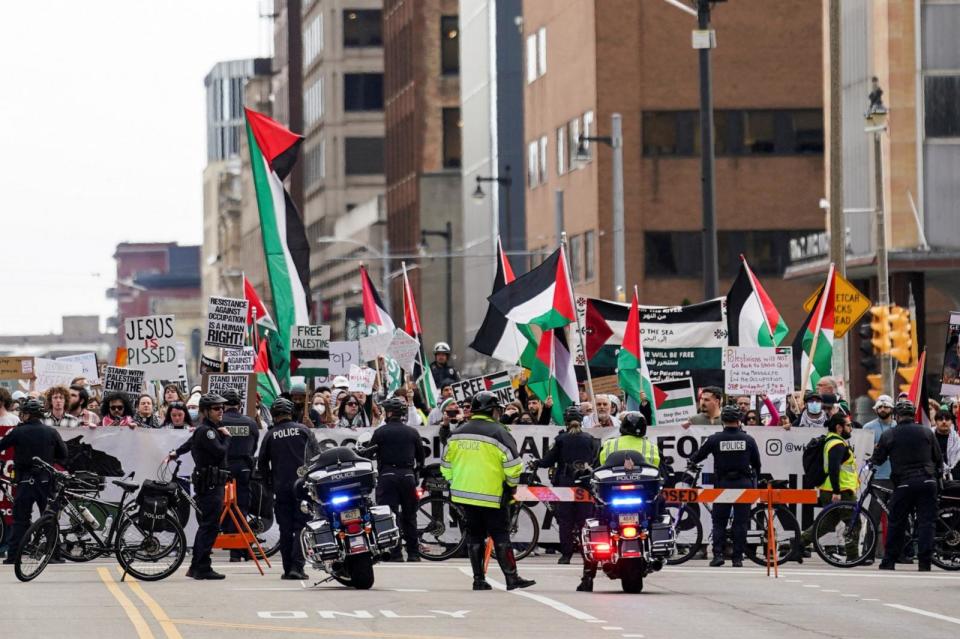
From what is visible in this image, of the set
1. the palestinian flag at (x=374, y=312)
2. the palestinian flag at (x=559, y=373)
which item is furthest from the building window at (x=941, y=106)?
the palestinian flag at (x=559, y=373)

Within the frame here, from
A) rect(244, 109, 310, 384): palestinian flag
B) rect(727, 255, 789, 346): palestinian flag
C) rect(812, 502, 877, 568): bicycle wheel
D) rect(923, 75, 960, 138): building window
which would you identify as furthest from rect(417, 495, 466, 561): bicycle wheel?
rect(923, 75, 960, 138): building window

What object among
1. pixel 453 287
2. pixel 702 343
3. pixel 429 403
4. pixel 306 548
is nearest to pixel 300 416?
pixel 429 403

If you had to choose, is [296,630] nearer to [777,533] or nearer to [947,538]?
[777,533]

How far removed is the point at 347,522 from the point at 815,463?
6.77 m

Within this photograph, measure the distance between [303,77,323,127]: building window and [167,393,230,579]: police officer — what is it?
10809 cm

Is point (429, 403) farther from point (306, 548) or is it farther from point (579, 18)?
point (579, 18)

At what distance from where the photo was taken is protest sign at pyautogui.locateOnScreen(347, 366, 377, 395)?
3147cm

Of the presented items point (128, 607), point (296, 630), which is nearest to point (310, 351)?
point (128, 607)

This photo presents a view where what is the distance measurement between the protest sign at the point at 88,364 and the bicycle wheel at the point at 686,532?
11.5 m

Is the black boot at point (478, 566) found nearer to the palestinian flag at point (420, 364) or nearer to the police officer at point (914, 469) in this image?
the police officer at point (914, 469)

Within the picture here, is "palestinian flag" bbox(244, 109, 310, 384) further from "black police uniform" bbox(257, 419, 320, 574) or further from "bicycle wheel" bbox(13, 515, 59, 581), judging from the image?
"bicycle wheel" bbox(13, 515, 59, 581)

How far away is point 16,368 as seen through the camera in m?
34.5

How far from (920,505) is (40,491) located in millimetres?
9120

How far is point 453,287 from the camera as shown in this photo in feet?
332
